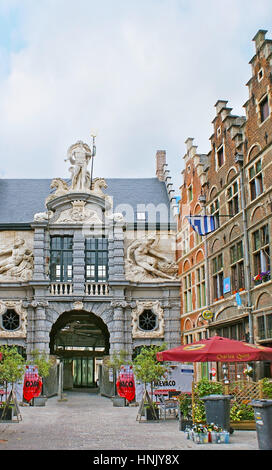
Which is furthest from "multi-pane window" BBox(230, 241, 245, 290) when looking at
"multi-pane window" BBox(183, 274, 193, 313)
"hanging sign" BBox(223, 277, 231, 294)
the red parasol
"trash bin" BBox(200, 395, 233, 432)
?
"trash bin" BBox(200, 395, 233, 432)

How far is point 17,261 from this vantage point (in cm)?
3334

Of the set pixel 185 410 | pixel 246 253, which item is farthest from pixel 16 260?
pixel 185 410

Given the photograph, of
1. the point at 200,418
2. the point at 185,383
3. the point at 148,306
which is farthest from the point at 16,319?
the point at 200,418

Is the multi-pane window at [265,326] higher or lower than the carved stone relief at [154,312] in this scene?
lower

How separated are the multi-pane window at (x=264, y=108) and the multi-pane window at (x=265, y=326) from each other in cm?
719

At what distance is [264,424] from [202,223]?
13412mm

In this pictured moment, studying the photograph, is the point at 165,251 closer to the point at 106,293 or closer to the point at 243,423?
the point at 106,293

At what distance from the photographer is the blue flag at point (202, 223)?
24047mm

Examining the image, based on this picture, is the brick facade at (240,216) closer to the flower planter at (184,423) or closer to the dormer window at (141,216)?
the flower planter at (184,423)

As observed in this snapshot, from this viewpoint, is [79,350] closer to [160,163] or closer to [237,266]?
[160,163]

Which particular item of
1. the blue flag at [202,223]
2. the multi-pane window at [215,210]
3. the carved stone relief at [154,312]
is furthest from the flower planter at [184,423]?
the carved stone relief at [154,312]

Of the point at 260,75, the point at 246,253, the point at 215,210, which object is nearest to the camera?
the point at 260,75

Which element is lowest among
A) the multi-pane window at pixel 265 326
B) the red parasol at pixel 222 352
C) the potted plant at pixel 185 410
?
the potted plant at pixel 185 410

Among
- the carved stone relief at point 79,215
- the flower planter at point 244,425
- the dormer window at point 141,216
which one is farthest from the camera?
the dormer window at point 141,216
